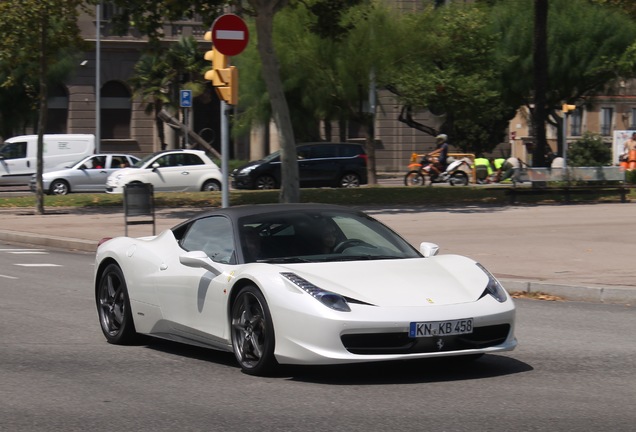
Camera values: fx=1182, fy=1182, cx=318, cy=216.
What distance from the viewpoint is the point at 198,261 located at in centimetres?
862

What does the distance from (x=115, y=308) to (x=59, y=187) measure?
94.2ft

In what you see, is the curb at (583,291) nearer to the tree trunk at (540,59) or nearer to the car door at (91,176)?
the tree trunk at (540,59)

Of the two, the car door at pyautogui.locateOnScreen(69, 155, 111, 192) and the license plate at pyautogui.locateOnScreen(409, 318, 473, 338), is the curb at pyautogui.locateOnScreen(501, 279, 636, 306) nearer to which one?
the license plate at pyautogui.locateOnScreen(409, 318, 473, 338)

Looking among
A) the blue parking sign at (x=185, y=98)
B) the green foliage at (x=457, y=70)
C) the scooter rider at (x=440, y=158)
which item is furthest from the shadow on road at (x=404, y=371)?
the green foliage at (x=457, y=70)

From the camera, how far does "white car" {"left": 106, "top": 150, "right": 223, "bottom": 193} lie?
35103 millimetres

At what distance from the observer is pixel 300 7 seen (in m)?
41.8

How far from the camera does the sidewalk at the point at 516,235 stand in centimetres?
1362

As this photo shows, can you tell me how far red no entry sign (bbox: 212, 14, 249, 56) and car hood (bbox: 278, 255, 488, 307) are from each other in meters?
8.31

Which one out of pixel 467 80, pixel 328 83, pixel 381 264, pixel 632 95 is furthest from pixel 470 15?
pixel 381 264

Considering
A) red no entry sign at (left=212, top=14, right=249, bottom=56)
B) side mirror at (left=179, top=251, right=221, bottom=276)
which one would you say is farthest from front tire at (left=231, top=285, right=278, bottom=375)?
red no entry sign at (left=212, top=14, right=249, bottom=56)

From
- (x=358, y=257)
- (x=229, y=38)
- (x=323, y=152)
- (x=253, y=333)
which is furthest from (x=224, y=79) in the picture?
(x=323, y=152)

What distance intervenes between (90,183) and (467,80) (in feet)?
61.4

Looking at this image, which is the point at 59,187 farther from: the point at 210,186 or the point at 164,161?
the point at 210,186

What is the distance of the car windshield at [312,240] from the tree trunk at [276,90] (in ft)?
57.3
